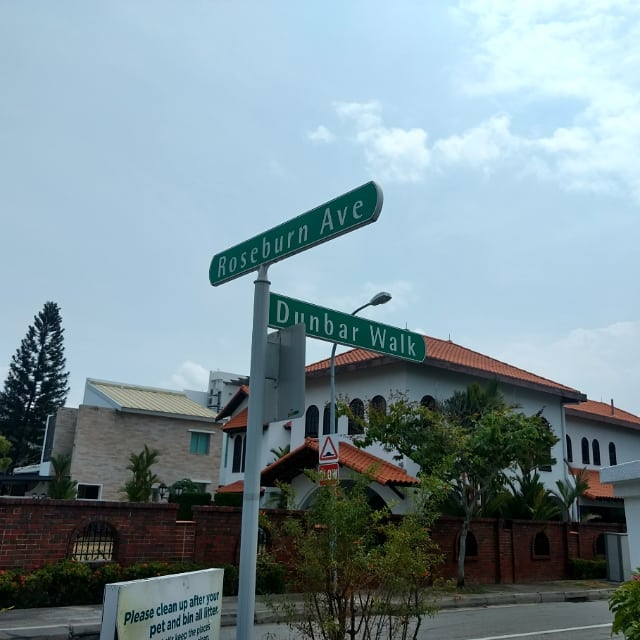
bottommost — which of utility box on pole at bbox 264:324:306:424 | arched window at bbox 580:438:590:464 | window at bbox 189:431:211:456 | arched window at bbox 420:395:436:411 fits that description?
utility box on pole at bbox 264:324:306:424

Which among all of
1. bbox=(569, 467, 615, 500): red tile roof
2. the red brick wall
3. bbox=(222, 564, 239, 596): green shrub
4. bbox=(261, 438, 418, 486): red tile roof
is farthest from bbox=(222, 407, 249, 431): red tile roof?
bbox=(222, 564, 239, 596): green shrub

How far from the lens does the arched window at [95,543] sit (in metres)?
13.5

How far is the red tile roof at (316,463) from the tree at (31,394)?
35.1 metres

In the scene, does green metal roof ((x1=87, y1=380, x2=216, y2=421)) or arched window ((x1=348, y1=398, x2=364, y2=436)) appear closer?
arched window ((x1=348, y1=398, x2=364, y2=436))

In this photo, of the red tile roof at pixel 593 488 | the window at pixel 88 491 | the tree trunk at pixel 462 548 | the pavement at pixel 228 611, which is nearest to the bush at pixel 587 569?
the pavement at pixel 228 611

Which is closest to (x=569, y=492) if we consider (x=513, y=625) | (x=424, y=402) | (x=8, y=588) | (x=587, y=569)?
(x=587, y=569)

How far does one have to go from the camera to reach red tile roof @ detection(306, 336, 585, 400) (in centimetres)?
2333

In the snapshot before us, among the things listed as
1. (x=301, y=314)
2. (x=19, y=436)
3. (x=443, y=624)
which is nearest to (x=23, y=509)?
(x=443, y=624)

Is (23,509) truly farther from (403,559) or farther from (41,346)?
(41,346)

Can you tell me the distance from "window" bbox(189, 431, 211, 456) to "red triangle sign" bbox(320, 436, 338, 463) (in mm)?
29287

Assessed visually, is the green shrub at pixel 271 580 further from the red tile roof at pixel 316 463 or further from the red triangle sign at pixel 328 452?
the red tile roof at pixel 316 463

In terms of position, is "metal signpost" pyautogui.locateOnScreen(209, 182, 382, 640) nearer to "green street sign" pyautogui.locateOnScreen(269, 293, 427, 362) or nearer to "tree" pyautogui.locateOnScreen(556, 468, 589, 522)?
"green street sign" pyautogui.locateOnScreen(269, 293, 427, 362)

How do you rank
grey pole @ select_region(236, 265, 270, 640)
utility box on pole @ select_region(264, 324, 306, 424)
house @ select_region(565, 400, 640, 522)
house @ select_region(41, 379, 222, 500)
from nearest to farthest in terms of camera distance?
grey pole @ select_region(236, 265, 270, 640) → utility box on pole @ select_region(264, 324, 306, 424) → house @ select_region(565, 400, 640, 522) → house @ select_region(41, 379, 222, 500)

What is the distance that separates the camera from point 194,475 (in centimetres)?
4091
